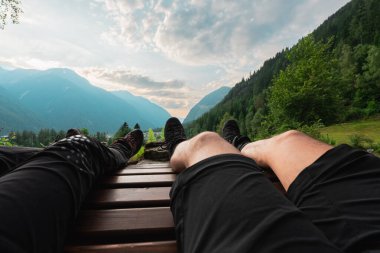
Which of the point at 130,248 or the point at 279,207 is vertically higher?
the point at 279,207

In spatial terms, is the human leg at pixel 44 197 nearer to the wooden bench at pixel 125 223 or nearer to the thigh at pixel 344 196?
the wooden bench at pixel 125 223

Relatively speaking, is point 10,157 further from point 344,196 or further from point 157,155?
point 157,155

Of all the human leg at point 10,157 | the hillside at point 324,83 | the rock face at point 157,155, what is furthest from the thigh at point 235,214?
the hillside at point 324,83

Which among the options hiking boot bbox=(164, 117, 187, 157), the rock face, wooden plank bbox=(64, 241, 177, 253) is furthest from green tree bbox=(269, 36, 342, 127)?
wooden plank bbox=(64, 241, 177, 253)

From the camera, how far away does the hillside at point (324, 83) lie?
1912 centimetres

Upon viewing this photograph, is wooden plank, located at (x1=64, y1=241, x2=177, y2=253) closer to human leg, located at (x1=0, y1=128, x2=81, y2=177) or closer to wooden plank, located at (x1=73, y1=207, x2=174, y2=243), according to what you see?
wooden plank, located at (x1=73, y1=207, x2=174, y2=243)

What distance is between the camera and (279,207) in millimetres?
797

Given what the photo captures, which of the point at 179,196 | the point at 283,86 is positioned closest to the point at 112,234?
the point at 179,196

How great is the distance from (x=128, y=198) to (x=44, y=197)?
1.69 ft

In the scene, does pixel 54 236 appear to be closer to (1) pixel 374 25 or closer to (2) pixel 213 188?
(2) pixel 213 188

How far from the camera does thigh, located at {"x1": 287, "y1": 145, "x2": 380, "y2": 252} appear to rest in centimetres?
82

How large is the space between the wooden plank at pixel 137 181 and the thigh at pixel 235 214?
2.14 feet

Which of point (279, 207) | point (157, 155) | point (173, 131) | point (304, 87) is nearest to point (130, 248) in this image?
point (279, 207)

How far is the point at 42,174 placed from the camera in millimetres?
1056
